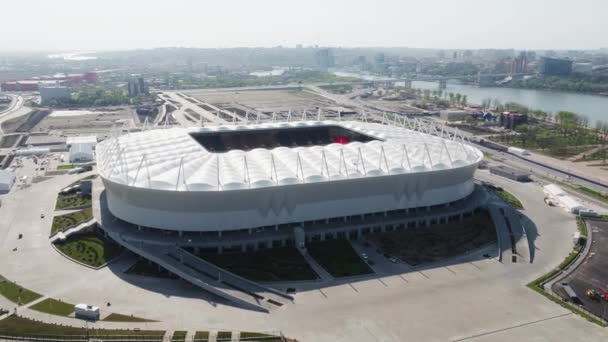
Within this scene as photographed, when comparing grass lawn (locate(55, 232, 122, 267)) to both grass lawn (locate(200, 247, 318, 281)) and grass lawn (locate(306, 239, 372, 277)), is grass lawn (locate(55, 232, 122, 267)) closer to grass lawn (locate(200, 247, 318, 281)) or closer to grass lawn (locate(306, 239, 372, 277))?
grass lawn (locate(200, 247, 318, 281))

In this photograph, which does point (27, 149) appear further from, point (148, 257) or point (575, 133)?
point (575, 133)

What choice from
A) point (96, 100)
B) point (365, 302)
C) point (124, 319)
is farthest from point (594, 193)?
point (96, 100)

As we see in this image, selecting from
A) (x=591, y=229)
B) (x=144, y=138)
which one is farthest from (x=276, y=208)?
(x=591, y=229)

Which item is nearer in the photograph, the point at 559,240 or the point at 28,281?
the point at 28,281

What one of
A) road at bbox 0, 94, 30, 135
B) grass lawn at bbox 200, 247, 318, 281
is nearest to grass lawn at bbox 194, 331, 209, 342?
grass lawn at bbox 200, 247, 318, 281

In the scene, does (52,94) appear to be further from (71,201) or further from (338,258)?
(338,258)

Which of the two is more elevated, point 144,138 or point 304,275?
point 144,138
